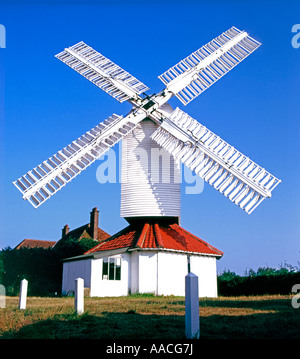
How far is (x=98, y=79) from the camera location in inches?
637

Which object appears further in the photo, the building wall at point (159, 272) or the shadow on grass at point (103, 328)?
the building wall at point (159, 272)

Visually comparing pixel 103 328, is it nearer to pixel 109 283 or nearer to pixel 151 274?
pixel 151 274

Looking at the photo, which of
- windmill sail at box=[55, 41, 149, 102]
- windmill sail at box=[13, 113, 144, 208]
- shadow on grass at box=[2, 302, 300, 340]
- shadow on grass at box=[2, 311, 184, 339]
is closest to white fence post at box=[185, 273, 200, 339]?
shadow on grass at box=[2, 302, 300, 340]

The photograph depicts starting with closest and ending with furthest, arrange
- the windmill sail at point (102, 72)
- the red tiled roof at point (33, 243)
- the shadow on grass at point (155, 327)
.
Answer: the shadow on grass at point (155, 327) → the windmill sail at point (102, 72) → the red tiled roof at point (33, 243)

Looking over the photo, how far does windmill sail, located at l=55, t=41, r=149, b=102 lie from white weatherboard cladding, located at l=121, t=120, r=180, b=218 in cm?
150

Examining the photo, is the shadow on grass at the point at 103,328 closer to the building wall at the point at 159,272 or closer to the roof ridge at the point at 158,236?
the roof ridge at the point at 158,236

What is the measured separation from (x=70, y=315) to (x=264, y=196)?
28.2ft

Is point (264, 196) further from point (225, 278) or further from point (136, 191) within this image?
point (225, 278)

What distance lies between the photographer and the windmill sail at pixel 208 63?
16.3 m

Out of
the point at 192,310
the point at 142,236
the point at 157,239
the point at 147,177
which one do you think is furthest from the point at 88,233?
the point at 192,310

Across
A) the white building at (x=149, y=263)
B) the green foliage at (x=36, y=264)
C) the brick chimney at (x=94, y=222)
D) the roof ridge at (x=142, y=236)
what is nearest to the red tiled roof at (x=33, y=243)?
the brick chimney at (x=94, y=222)

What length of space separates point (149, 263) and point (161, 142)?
5145 mm

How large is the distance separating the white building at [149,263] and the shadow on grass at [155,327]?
8843mm
